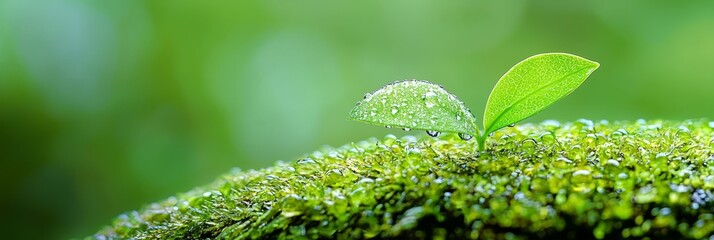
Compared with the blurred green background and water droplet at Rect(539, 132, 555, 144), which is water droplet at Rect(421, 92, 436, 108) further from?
the blurred green background

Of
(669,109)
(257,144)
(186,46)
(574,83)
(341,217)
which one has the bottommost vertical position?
(341,217)

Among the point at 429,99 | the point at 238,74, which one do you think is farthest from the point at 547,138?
the point at 238,74

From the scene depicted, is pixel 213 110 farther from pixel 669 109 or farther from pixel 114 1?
pixel 669 109

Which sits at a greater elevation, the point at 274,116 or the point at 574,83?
the point at 274,116

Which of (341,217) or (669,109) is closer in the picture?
(341,217)

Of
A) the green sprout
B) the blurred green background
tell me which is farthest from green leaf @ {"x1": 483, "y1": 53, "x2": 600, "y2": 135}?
the blurred green background

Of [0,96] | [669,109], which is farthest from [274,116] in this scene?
[669,109]

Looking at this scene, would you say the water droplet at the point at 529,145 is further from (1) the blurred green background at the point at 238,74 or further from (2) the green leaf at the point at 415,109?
(1) the blurred green background at the point at 238,74
